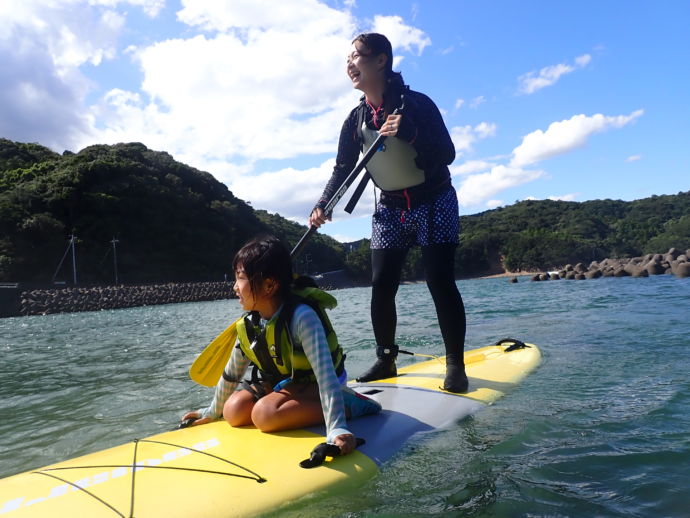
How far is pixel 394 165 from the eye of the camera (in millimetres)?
3354

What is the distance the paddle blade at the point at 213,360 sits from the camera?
2.95 metres

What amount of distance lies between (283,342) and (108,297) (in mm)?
37914

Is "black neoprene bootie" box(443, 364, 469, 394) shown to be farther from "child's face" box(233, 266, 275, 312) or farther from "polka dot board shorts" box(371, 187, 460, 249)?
"child's face" box(233, 266, 275, 312)

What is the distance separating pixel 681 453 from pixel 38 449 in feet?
10.9

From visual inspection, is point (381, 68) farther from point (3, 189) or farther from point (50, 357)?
point (3, 189)

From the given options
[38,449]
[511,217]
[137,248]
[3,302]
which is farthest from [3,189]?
[511,217]

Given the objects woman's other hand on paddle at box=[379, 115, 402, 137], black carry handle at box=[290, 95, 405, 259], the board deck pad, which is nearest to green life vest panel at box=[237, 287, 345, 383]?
the board deck pad

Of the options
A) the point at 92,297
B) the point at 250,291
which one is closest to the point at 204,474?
the point at 250,291

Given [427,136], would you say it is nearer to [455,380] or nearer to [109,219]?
[455,380]

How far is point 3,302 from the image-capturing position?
29.2 m

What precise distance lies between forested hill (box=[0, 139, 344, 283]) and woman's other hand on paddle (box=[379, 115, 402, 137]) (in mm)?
47648

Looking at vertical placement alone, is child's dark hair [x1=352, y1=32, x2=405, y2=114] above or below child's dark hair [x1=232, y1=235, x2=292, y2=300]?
above

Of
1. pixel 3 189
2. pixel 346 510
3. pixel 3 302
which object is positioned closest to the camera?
pixel 346 510

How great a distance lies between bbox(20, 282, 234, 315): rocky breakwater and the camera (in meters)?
31.1
